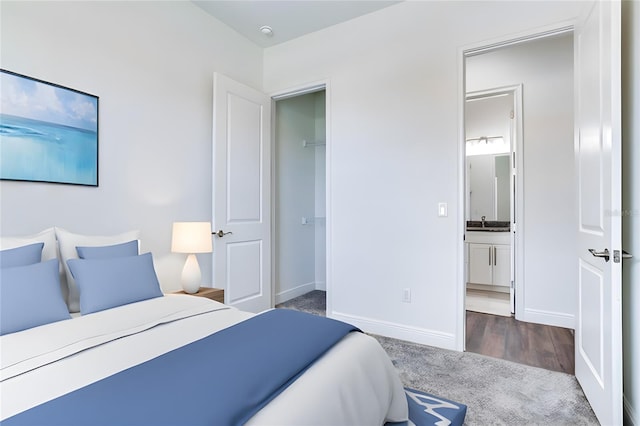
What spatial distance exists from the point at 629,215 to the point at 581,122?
634 mm

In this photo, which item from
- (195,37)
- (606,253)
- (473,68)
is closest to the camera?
(606,253)

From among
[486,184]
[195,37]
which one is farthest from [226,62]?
[486,184]

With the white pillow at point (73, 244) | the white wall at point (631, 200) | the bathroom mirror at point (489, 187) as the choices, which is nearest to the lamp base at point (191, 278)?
the white pillow at point (73, 244)

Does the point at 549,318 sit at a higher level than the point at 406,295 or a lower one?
lower

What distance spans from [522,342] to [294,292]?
2567mm

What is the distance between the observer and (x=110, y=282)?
6.03 feet

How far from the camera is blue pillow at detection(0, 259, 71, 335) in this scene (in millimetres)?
1438

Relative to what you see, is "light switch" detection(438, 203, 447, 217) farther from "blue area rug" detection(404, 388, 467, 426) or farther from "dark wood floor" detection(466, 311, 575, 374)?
"blue area rug" detection(404, 388, 467, 426)

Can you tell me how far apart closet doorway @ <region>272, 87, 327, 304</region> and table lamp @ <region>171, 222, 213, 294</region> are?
1.26m

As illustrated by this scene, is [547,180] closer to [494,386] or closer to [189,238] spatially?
[494,386]

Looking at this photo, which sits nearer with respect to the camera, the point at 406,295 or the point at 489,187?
the point at 406,295

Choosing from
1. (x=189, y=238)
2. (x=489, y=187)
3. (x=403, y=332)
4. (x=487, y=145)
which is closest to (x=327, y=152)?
(x=189, y=238)

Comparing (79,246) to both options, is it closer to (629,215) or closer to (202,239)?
(202,239)

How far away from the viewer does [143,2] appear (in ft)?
8.54
